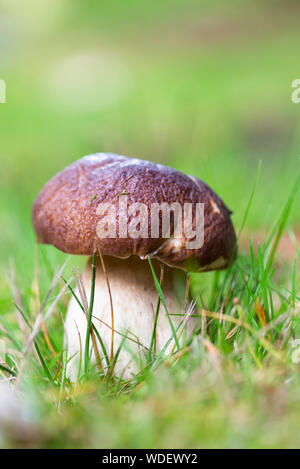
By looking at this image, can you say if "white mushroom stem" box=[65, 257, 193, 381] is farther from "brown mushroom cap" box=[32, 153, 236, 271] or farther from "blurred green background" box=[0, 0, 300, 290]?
"blurred green background" box=[0, 0, 300, 290]

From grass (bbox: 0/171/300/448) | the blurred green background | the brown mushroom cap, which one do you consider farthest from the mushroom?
the blurred green background

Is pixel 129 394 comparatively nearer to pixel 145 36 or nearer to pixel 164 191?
pixel 164 191

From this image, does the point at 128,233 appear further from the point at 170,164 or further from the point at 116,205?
the point at 170,164

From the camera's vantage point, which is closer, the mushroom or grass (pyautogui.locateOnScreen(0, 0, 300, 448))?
grass (pyautogui.locateOnScreen(0, 0, 300, 448))

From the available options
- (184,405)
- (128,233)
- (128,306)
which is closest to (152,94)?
(128,306)

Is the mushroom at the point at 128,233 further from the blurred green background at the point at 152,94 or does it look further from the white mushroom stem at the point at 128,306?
the blurred green background at the point at 152,94

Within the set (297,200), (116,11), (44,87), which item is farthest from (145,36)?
(297,200)
